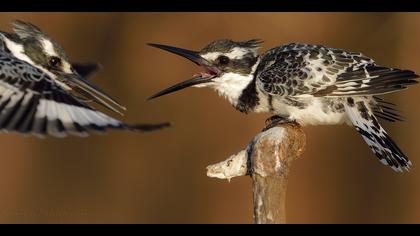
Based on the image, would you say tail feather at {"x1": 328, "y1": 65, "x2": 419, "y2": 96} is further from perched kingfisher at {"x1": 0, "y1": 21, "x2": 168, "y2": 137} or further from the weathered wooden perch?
perched kingfisher at {"x1": 0, "y1": 21, "x2": 168, "y2": 137}

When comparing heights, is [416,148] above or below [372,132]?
above

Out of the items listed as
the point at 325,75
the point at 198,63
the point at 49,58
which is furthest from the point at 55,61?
the point at 325,75

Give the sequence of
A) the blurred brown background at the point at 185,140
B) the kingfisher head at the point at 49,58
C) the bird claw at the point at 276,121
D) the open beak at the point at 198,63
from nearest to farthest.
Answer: the kingfisher head at the point at 49,58, the bird claw at the point at 276,121, the open beak at the point at 198,63, the blurred brown background at the point at 185,140

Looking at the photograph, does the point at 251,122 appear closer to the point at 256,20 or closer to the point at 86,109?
the point at 256,20

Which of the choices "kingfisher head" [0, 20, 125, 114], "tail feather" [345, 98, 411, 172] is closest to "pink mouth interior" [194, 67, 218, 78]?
"kingfisher head" [0, 20, 125, 114]

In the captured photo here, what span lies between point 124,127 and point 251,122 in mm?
3113

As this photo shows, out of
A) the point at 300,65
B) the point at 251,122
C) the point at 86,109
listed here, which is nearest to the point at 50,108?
the point at 86,109

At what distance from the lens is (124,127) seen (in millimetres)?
2914

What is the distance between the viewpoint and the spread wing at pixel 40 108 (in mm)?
3018

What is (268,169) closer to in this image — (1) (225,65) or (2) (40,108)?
(2) (40,108)

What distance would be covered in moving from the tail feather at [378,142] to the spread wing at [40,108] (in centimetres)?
111

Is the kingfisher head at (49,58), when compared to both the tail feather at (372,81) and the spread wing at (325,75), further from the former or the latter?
the tail feather at (372,81)

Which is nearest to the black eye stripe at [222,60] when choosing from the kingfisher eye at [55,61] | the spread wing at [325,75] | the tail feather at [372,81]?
the spread wing at [325,75]

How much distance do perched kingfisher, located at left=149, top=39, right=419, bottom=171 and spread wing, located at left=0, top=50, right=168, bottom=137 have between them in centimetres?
61
